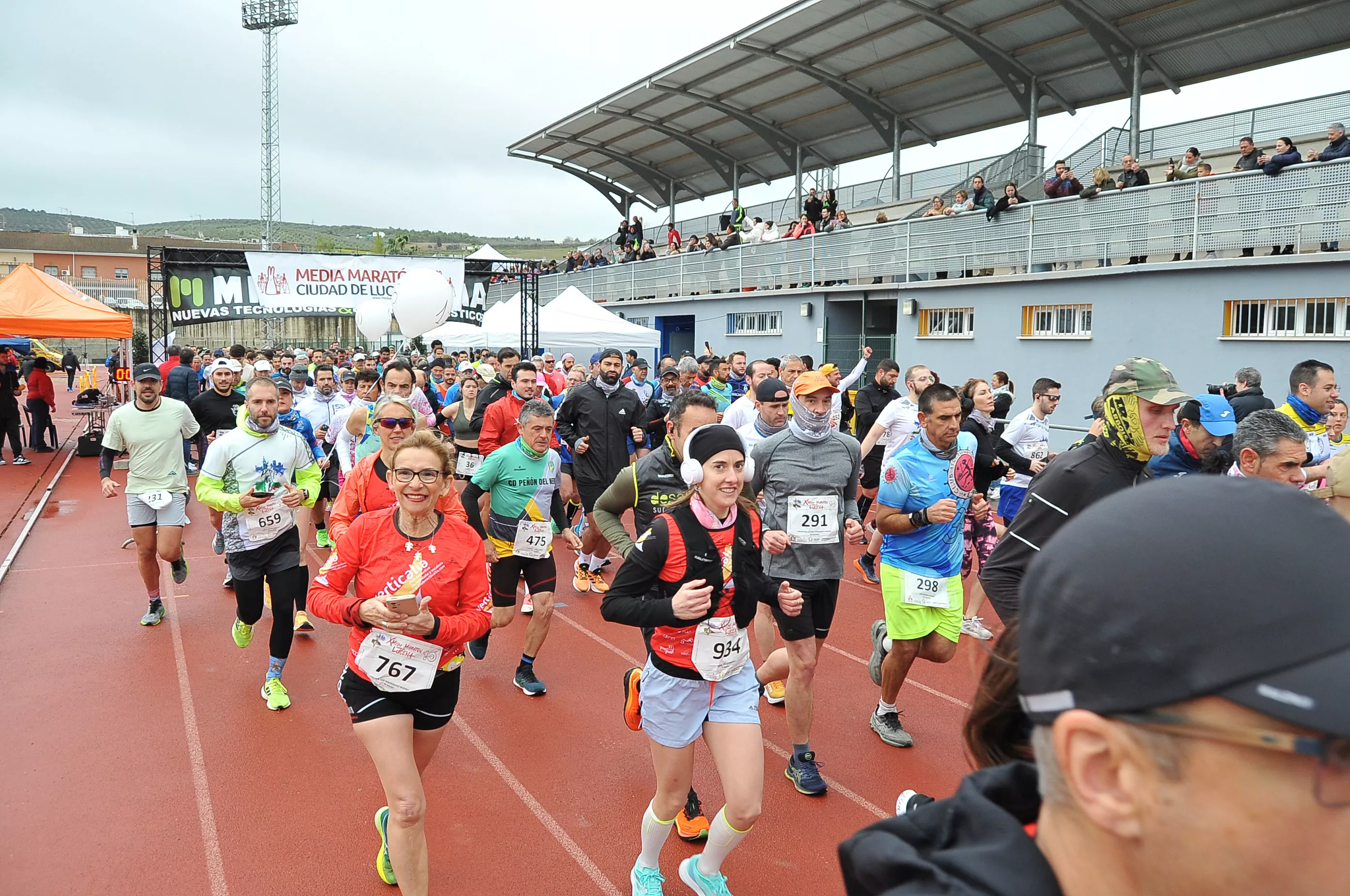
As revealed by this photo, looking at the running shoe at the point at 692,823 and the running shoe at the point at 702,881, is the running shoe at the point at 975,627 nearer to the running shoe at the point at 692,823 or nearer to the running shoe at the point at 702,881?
the running shoe at the point at 692,823

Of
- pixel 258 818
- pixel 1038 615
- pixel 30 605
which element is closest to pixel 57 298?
pixel 30 605

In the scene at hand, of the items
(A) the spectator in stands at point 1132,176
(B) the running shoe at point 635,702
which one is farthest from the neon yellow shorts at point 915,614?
(A) the spectator in stands at point 1132,176

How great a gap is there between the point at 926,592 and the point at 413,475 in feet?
10.0

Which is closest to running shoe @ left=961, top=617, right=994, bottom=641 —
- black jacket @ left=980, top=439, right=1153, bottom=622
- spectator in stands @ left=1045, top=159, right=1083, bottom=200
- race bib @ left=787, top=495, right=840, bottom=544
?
race bib @ left=787, top=495, right=840, bottom=544

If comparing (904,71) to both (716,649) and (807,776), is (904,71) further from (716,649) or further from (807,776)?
(716,649)

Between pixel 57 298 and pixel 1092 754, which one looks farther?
pixel 57 298

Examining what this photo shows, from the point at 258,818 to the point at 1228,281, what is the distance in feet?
47.2

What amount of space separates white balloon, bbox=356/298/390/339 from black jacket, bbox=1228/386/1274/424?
17114mm

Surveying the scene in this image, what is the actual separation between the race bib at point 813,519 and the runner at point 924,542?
0.39 m

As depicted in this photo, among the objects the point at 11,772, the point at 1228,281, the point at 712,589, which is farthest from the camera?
the point at 1228,281

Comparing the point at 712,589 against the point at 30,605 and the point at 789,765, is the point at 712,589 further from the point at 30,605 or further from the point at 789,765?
the point at 30,605

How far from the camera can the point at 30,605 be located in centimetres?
872

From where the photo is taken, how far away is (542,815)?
15.7 feet

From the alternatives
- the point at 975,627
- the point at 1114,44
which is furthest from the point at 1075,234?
the point at 975,627
